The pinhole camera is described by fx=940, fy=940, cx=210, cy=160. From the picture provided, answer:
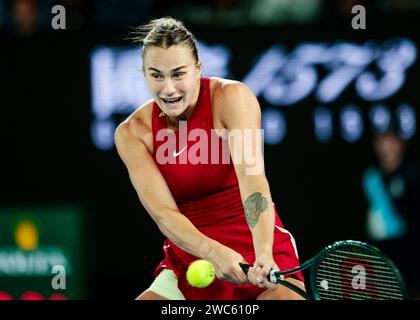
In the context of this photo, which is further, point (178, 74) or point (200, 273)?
point (178, 74)

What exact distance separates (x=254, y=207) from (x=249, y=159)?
0.22 metres

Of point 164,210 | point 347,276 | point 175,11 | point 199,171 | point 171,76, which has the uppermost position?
point 175,11

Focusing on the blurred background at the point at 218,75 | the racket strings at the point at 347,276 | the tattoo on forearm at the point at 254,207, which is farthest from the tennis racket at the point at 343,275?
the blurred background at the point at 218,75

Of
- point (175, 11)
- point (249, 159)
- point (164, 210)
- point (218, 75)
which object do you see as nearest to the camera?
point (249, 159)

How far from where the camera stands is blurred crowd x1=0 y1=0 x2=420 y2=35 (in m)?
7.61

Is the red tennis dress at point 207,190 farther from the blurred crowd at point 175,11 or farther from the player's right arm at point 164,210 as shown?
the blurred crowd at point 175,11

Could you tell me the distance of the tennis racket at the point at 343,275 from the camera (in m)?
4.08

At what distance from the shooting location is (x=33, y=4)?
799 cm

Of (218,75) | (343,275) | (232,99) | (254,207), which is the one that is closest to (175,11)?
(218,75)

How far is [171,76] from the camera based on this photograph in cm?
436

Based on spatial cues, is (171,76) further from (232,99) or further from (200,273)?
(200,273)

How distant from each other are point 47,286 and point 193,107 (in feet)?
11.7

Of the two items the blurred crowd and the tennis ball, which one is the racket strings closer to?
the tennis ball

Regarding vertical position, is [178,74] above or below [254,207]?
above
